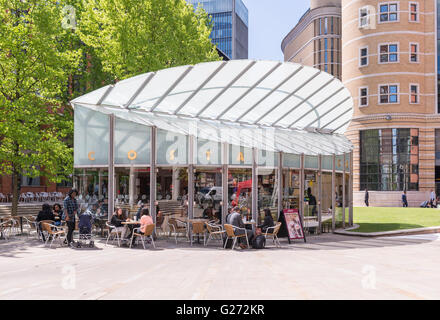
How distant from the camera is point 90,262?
9711mm

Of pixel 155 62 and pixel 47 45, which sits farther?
pixel 155 62

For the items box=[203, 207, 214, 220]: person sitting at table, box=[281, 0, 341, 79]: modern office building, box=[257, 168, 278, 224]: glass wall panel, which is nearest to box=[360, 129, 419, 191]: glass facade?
box=[257, 168, 278, 224]: glass wall panel

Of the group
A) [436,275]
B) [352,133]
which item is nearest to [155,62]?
[436,275]

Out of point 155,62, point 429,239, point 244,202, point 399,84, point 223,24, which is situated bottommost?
point 429,239

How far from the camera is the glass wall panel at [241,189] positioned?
1467 centimetres

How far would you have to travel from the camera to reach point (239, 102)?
1627cm

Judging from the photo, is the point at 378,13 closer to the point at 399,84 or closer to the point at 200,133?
the point at 399,84

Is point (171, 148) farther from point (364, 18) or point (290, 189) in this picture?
point (364, 18)

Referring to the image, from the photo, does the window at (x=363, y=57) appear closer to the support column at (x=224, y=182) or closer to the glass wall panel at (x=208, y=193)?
the support column at (x=224, y=182)

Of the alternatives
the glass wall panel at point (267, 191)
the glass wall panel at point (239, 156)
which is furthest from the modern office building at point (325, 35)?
the glass wall panel at point (239, 156)

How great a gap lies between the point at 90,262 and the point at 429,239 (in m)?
12.1

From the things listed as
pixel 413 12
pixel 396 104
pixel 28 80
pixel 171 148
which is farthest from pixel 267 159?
pixel 413 12

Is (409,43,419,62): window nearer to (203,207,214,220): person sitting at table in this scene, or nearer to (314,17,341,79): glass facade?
(314,17,341,79): glass facade

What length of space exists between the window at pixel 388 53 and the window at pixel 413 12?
9.68 feet
